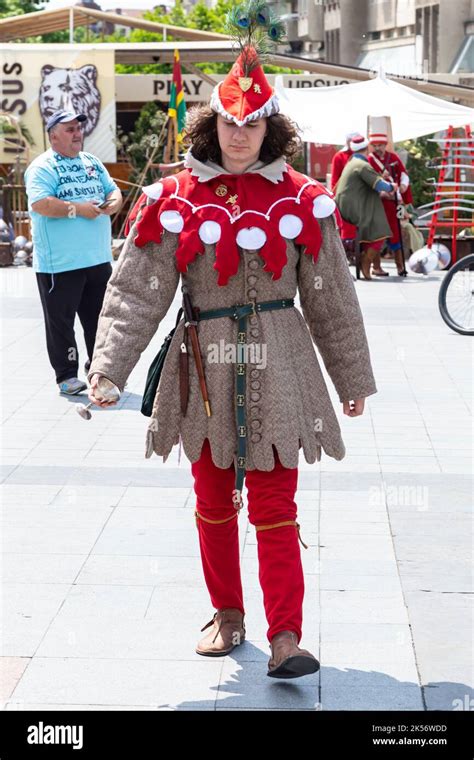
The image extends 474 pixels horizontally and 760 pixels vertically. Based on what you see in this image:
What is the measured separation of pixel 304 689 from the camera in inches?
159

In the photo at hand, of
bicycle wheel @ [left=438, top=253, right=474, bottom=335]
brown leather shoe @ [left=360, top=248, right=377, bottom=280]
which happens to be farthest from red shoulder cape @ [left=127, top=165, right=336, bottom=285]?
brown leather shoe @ [left=360, top=248, right=377, bottom=280]

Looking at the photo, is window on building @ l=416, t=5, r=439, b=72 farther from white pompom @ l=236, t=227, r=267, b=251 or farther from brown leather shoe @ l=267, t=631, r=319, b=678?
brown leather shoe @ l=267, t=631, r=319, b=678

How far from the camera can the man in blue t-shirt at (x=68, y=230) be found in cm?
869

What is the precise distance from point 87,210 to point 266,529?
4972 millimetres

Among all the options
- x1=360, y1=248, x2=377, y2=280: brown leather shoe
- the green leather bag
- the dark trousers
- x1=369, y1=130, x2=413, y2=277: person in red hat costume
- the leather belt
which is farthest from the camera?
x1=369, y1=130, x2=413, y2=277: person in red hat costume

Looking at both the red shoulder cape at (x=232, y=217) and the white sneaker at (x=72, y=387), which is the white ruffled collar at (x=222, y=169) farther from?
the white sneaker at (x=72, y=387)

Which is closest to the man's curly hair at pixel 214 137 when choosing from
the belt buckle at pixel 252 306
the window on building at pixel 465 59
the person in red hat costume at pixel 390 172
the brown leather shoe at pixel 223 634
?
the belt buckle at pixel 252 306

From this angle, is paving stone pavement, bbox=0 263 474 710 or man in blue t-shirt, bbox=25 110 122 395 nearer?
paving stone pavement, bbox=0 263 474 710

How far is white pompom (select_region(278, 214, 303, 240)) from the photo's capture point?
412 cm

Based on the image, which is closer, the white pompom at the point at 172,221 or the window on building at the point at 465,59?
the white pompom at the point at 172,221

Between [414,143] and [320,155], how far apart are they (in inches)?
120

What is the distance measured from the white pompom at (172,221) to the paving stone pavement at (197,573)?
1.36 meters

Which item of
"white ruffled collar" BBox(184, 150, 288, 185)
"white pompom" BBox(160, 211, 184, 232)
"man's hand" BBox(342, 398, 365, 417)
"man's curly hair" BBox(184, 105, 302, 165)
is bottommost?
"man's hand" BBox(342, 398, 365, 417)

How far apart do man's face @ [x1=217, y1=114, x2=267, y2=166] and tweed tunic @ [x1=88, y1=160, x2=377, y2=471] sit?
0.09 metres
